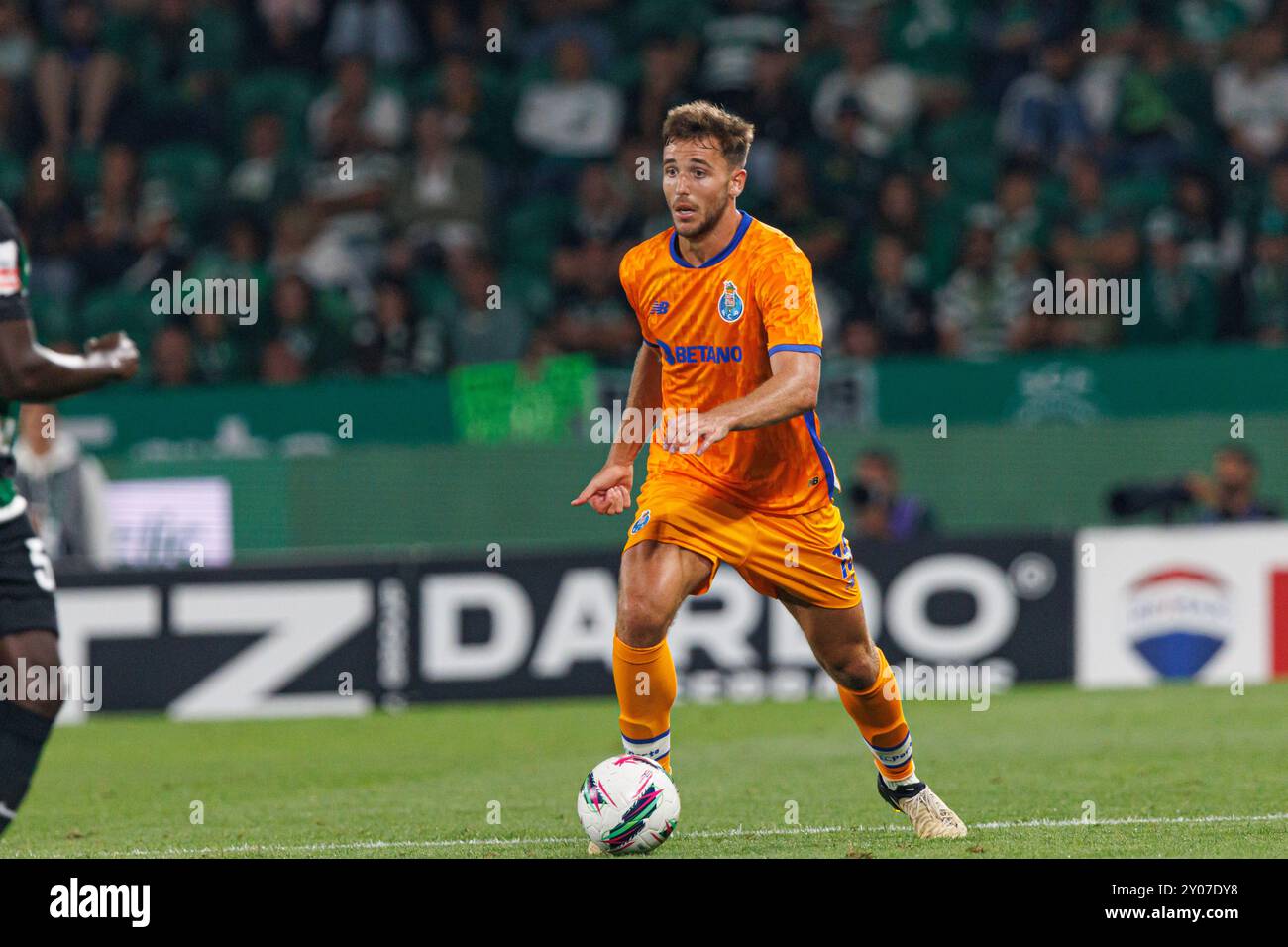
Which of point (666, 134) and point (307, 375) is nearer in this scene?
point (666, 134)

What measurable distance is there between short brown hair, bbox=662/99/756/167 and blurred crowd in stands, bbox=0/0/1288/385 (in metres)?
→ 7.16

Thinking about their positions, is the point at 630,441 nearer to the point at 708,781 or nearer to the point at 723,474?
the point at 723,474

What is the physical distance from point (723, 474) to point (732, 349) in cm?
42

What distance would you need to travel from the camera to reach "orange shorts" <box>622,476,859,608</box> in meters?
6.78

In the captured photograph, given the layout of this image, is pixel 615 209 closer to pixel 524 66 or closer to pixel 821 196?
pixel 821 196

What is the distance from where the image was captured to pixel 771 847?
6738mm

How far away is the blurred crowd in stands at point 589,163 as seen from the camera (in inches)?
567

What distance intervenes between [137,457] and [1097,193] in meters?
7.05

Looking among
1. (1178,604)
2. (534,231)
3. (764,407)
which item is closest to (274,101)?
(534,231)

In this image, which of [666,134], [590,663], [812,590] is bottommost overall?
[590,663]

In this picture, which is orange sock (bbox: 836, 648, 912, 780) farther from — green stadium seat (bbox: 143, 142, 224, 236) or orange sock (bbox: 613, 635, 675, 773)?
green stadium seat (bbox: 143, 142, 224, 236)

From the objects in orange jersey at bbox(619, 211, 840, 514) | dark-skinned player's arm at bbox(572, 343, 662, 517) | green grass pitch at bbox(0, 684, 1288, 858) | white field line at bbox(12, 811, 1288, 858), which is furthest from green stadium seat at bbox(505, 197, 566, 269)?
white field line at bbox(12, 811, 1288, 858)
